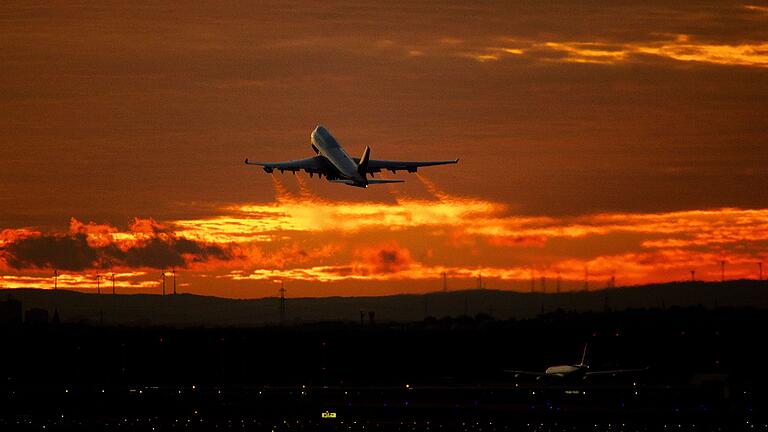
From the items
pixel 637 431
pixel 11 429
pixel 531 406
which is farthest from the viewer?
pixel 531 406

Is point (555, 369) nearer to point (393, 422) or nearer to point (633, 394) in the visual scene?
point (633, 394)

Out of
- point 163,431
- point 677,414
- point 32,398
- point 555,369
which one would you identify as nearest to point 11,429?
point 163,431

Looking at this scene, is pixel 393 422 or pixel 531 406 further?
pixel 531 406

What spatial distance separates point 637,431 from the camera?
137750mm

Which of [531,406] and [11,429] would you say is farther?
[531,406]

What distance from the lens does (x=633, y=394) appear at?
171m

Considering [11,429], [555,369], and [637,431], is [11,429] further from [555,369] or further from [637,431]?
[555,369]

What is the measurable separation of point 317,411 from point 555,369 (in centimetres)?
4680

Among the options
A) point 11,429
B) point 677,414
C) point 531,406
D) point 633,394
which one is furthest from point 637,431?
point 11,429

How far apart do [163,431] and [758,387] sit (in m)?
67.3

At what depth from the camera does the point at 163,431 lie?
142875 mm

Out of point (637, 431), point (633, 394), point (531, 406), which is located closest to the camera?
→ point (637, 431)

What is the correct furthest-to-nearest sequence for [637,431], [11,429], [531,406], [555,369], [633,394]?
[555,369] → [633,394] → [531,406] → [11,429] → [637,431]

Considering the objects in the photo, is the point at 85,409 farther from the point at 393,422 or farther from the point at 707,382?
the point at 707,382
